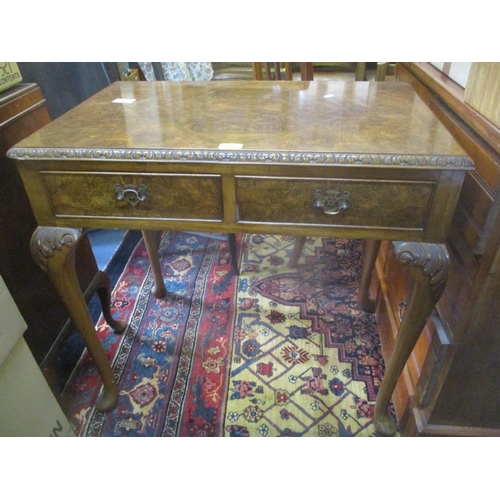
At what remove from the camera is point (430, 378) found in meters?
0.87

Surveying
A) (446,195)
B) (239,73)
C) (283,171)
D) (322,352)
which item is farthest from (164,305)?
(239,73)

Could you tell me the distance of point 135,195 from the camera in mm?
745

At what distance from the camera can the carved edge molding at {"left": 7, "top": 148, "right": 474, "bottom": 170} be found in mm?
633

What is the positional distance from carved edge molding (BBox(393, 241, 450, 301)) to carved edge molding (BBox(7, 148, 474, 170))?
15 centimetres

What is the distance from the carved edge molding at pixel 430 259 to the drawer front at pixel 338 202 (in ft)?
0.13

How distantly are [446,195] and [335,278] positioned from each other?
879 mm

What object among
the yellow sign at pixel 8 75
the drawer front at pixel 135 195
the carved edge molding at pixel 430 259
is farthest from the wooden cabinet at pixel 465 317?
the yellow sign at pixel 8 75

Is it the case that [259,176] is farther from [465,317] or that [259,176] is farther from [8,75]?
[8,75]

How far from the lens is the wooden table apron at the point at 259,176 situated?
0.67 metres

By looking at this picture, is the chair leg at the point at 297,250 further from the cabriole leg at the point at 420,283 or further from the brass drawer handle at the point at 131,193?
the brass drawer handle at the point at 131,193

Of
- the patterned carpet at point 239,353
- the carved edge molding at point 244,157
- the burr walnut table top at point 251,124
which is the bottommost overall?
the patterned carpet at point 239,353

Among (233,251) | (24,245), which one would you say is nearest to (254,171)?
(24,245)

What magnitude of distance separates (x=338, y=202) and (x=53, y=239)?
574 millimetres

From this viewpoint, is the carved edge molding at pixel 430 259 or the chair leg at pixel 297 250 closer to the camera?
the carved edge molding at pixel 430 259
